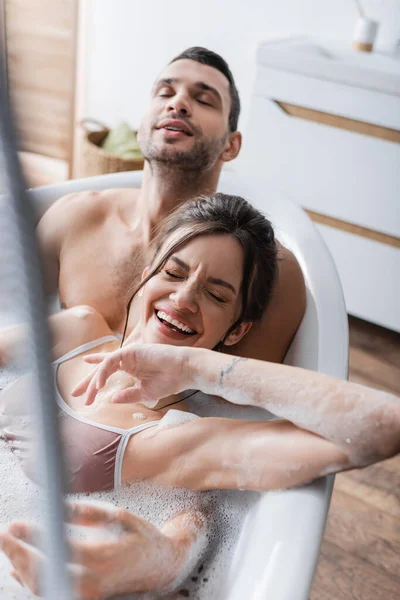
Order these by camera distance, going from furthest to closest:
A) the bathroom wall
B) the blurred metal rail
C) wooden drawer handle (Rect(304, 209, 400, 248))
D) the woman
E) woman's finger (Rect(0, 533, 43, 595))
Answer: the bathroom wall
wooden drawer handle (Rect(304, 209, 400, 248))
the woman
woman's finger (Rect(0, 533, 43, 595))
the blurred metal rail

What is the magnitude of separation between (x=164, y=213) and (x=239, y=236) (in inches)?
10.4

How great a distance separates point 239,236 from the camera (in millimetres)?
1115

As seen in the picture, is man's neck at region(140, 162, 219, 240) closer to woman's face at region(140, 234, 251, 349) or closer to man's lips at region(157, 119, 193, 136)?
man's lips at region(157, 119, 193, 136)

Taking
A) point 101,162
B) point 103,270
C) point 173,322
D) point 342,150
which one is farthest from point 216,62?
point 101,162

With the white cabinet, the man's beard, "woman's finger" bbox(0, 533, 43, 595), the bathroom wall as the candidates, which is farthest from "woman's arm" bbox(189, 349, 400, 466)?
the bathroom wall

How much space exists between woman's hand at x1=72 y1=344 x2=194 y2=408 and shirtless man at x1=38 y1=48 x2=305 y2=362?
0.86 ft

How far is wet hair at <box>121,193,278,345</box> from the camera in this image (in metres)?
1.12

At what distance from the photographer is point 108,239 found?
1382 mm

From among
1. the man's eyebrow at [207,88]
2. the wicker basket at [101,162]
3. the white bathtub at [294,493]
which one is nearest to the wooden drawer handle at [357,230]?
the white bathtub at [294,493]

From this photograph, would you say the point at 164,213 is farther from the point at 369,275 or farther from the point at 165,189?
the point at 369,275

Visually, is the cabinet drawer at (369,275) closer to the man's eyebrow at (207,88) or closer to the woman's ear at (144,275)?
the man's eyebrow at (207,88)

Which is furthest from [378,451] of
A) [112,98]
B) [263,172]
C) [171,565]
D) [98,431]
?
[112,98]

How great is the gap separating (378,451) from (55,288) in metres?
0.81

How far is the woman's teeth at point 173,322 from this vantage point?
42.3 inches
